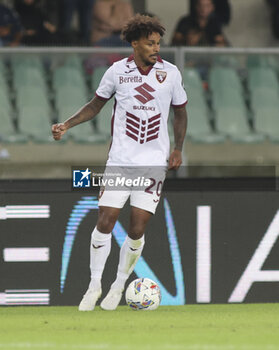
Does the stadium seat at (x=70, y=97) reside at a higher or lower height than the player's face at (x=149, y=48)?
lower

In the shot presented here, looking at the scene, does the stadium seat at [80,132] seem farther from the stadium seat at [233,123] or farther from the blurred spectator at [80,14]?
the blurred spectator at [80,14]

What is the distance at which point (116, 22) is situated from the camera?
1001 cm

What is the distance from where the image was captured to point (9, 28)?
9562 mm

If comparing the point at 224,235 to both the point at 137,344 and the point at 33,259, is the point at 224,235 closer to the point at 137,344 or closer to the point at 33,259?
the point at 33,259

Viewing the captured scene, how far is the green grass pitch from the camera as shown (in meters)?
4.86

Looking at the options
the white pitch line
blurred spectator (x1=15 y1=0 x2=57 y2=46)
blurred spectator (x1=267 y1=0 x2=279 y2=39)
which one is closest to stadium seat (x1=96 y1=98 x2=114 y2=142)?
blurred spectator (x1=15 y1=0 x2=57 y2=46)

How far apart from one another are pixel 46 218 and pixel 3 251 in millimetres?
396

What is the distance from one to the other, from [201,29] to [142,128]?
4.11 meters

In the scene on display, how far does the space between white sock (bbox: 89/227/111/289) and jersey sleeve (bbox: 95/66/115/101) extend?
0.93 meters

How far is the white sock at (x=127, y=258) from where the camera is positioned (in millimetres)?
6191

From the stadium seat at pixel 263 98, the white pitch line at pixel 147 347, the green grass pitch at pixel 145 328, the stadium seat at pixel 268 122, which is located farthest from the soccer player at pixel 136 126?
the stadium seat at pixel 263 98

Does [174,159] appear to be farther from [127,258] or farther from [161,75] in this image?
→ [127,258]

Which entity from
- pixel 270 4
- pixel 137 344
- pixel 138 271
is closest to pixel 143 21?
pixel 138 271

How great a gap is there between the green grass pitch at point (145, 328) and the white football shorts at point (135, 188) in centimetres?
76
